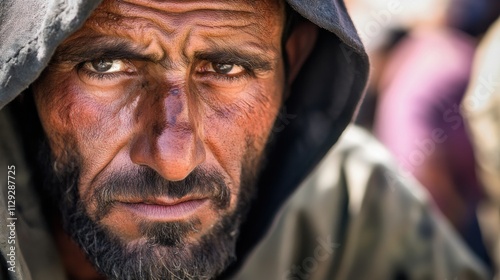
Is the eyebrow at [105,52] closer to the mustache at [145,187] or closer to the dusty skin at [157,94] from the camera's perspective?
the dusty skin at [157,94]

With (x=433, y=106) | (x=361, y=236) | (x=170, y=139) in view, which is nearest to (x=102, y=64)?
(x=170, y=139)

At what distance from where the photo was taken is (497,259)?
12.5ft

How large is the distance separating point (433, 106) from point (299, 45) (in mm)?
1325

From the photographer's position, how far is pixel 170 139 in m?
2.23

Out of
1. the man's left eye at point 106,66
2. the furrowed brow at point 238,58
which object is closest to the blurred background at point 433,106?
the furrowed brow at point 238,58

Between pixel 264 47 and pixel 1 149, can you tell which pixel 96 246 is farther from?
pixel 264 47

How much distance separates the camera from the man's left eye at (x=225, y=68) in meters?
2.42

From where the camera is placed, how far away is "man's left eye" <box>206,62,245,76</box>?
2.42 m

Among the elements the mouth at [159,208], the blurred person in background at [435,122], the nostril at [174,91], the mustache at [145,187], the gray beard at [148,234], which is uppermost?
the nostril at [174,91]

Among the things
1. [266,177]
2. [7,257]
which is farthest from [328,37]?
[7,257]

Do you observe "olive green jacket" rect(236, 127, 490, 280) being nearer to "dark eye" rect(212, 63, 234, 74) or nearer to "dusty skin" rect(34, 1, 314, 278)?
"dusty skin" rect(34, 1, 314, 278)

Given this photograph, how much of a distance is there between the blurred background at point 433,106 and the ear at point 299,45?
1.03 m

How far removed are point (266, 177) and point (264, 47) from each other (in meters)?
0.63

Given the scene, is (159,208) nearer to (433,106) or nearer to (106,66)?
(106,66)
